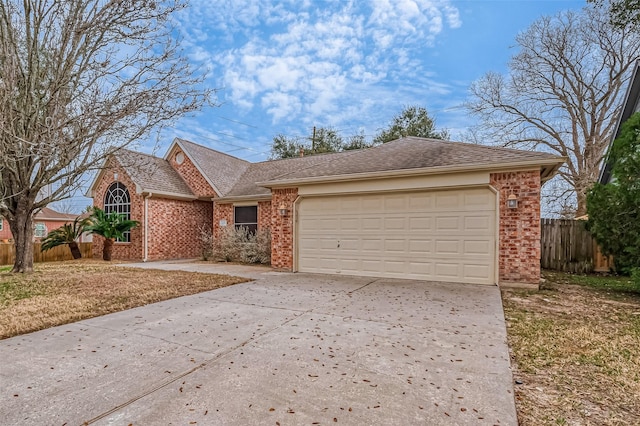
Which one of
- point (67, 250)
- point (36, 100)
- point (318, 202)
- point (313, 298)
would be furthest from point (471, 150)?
point (67, 250)

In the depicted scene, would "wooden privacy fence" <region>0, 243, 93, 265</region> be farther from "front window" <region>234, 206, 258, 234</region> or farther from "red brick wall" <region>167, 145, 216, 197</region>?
"front window" <region>234, 206, 258, 234</region>

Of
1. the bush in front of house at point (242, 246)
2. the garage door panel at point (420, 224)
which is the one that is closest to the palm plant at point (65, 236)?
the bush in front of house at point (242, 246)

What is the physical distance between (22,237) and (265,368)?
9903 mm

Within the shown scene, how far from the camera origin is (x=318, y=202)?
981 centimetres

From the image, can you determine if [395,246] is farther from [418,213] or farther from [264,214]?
[264,214]

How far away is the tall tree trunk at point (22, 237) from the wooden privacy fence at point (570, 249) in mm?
15282

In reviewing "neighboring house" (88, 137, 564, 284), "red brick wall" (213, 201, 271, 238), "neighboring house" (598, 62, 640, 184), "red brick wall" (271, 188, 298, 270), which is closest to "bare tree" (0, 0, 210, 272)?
"neighboring house" (88, 137, 564, 284)

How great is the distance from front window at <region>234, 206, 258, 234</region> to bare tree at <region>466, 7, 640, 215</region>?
14093 millimetres

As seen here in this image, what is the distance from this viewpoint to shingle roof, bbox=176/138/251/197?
15.4m

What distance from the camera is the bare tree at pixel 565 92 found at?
650 inches

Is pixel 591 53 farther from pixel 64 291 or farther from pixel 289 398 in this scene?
pixel 64 291

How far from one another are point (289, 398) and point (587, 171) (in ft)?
68.4

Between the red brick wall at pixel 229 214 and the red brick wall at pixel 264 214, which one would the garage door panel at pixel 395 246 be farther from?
the red brick wall at pixel 229 214

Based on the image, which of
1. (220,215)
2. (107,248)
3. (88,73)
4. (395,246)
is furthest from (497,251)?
(107,248)
